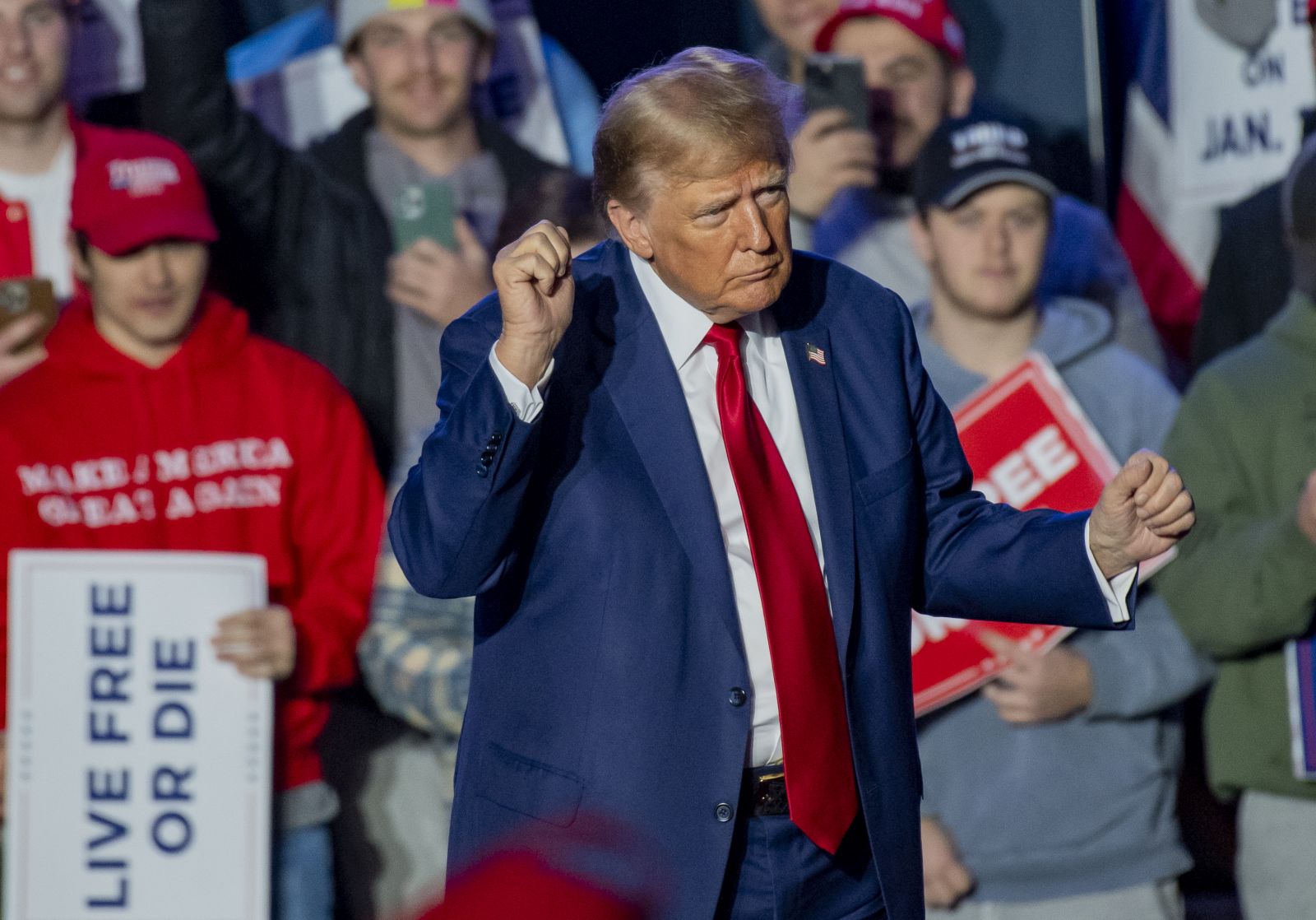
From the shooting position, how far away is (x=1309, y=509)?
12.2ft

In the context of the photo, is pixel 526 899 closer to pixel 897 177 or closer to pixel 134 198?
pixel 134 198

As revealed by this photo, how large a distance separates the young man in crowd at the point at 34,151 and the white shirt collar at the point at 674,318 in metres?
2.21

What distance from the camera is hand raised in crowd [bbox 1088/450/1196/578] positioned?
2.07 m

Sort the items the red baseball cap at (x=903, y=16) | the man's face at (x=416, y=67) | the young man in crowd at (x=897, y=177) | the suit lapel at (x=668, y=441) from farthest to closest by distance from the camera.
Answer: the red baseball cap at (x=903, y=16)
the young man in crowd at (x=897, y=177)
the man's face at (x=416, y=67)
the suit lapel at (x=668, y=441)

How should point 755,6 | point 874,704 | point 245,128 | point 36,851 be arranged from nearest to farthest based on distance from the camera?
1. point 874,704
2. point 36,851
3. point 245,128
4. point 755,6

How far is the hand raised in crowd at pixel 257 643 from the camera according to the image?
374 cm

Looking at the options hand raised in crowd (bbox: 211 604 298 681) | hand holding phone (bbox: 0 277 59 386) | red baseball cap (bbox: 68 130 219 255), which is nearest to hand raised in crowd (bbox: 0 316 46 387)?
hand holding phone (bbox: 0 277 59 386)

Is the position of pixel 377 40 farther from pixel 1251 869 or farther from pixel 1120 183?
pixel 1251 869

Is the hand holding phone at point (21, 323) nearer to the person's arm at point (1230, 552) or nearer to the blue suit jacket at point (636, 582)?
the blue suit jacket at point (636, 582)

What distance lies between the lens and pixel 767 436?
2150 mm

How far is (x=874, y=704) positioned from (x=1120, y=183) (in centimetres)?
316

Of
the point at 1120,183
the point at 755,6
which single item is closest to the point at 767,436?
the point at 755,6

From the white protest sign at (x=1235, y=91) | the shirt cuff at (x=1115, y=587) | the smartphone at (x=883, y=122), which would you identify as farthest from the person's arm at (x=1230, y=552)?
the shirt cuff at (x=1115, y=587)

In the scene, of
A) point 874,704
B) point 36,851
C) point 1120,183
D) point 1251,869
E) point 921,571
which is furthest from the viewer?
point 1120,183
